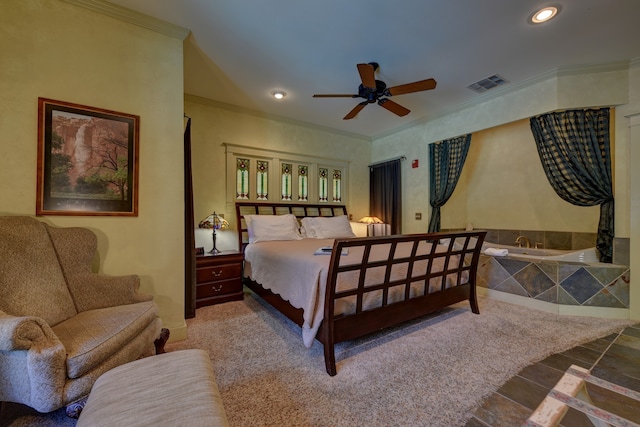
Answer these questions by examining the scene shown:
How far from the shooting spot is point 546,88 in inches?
124

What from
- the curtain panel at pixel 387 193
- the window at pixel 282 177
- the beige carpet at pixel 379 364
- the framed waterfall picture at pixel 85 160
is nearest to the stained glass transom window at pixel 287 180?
the window at pixel 282 177

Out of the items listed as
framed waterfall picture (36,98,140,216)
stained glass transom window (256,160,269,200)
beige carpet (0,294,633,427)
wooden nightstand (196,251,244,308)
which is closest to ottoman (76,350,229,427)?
beige carpet (0,294,633,427)

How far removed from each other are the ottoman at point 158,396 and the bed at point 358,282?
3.01 feet

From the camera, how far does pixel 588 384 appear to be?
1.78m

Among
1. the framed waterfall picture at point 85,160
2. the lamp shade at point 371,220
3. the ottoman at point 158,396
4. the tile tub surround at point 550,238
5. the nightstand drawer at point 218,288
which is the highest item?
the framed waterfall picture at point 85,160

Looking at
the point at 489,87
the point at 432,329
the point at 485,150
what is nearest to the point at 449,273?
the point at 432,329

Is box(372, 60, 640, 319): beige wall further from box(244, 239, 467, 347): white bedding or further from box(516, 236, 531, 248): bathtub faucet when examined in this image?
box(244, 239, 467, 347): white bedding

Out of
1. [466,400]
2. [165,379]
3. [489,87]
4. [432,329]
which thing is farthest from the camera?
[489,87]

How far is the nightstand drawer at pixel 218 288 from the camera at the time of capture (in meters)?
3.19

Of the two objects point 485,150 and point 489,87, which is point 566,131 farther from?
point 485,150

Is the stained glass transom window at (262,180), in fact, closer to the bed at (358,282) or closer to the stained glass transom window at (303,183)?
the stained glass transom window at (303,183)

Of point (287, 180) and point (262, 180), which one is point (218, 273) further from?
point (287, 180)

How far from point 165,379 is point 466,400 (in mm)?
1704

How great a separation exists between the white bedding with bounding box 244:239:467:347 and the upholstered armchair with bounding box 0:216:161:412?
1065 mm
